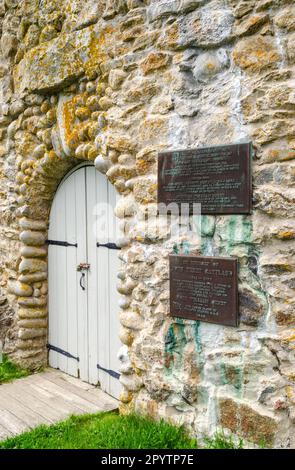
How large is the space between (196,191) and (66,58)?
1813mm

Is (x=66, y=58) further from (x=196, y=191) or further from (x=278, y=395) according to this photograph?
(x=278, y=395)

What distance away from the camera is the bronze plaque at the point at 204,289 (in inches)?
105

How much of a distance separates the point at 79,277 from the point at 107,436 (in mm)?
1661

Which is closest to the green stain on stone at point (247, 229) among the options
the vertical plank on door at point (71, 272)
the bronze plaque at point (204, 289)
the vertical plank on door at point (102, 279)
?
the bronze plaque at point (204, 289)

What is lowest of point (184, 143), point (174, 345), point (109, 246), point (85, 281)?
point (174, 345)

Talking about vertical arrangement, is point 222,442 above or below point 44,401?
above

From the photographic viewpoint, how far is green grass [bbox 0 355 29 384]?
14.3 ft

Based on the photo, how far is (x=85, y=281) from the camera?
4195 millimetres

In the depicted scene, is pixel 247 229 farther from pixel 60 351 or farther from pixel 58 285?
pixel 60 351

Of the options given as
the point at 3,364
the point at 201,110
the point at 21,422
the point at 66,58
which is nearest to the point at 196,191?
the point at 201,110

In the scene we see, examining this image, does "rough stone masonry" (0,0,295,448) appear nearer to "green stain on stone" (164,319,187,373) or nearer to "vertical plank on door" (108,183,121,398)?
"green stain on stone" (164,319,187,373)


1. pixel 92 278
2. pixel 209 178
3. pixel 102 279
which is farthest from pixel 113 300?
pixel 209 178

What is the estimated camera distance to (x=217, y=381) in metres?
2.76

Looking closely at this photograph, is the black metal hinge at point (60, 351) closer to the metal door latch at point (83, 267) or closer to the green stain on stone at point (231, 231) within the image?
the metal door latch at point (83, 267)
